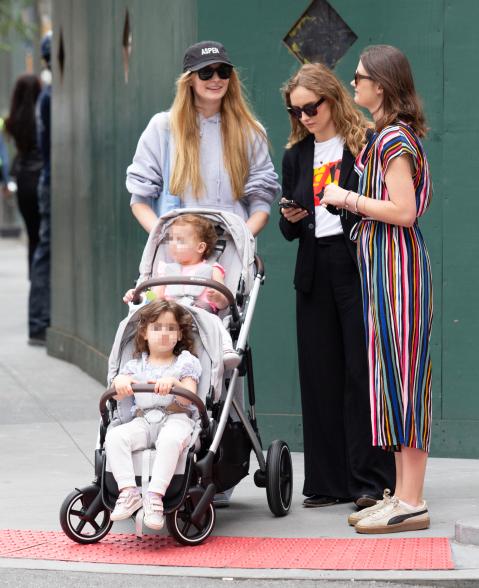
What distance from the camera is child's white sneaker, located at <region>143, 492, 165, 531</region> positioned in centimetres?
590

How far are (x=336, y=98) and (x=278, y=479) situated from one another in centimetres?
174

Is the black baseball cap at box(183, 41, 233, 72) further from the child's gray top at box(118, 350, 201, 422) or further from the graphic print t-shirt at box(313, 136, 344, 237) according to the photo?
the child's gray top at box(118, 350, 201, 422)

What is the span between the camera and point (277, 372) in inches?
326

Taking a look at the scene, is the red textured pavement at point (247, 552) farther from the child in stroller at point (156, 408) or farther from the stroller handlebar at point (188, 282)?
the stroller handlebar at point (188, 282)

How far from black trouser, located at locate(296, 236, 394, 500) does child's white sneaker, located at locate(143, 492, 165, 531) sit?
1286 mm

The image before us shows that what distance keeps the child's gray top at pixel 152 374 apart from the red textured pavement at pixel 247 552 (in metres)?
0.56

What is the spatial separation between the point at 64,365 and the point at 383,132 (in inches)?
251

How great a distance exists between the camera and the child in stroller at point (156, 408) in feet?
19.6

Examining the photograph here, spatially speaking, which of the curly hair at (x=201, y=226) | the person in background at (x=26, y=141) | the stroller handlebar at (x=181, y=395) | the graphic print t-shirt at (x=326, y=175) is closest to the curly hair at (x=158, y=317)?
the stroller handlebar at (x=181, y=395)

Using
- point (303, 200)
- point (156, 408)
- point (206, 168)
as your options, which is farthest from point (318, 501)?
point (206, 168)

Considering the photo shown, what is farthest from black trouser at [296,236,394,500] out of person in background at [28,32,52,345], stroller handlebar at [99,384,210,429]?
person in background at [28,32,52,345]

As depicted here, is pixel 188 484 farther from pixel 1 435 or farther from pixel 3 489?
pixel 1 435

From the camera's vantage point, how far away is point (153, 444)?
→ 6.19m

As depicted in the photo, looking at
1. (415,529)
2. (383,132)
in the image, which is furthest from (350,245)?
(415,529)
